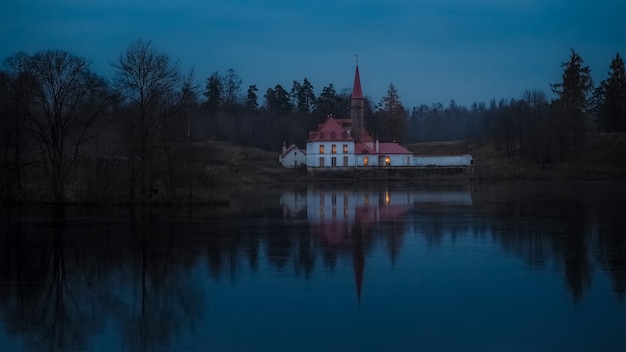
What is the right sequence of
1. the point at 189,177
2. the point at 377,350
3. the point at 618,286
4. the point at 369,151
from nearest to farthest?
1. the point at 377,350
2. the point at 618,286
3. the point at 189,177
4. the point at 369,151

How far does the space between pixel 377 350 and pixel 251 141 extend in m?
100

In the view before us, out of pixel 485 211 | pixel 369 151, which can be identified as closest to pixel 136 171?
pixel 485 211

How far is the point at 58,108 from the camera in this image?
39594 mm

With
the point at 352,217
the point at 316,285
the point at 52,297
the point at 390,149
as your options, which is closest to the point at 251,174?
the point at 390,149

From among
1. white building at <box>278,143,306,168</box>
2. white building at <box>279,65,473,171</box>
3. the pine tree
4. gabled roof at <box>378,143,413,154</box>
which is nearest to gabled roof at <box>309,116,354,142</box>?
white building at <box>279,65,473,171</box>

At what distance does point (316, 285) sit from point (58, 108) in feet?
98.5

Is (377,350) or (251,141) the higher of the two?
(251,141)

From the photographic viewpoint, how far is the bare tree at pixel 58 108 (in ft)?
127

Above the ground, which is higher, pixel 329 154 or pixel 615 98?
pixel 615 98

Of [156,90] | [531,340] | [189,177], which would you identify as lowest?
[531,340]

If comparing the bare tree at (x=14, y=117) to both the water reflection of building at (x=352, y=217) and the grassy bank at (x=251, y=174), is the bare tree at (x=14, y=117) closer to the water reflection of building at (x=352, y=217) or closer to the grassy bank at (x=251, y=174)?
the grassy bank at (x=251, y=174)

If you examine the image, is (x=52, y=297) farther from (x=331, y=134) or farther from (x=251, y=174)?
(x=331, y=134)

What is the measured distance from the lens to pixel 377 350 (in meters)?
9.61

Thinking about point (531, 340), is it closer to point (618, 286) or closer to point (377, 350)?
point (377, 350)
